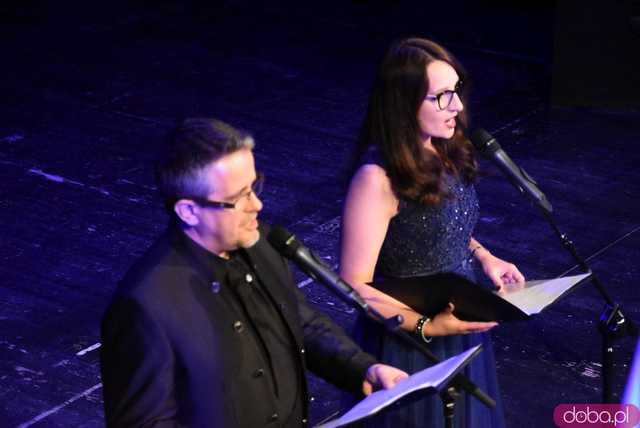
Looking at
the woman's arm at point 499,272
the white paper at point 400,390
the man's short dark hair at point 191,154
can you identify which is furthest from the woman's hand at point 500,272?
the man's short dark hair at point 191,154

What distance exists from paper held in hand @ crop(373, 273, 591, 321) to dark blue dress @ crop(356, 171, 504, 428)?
204 mm

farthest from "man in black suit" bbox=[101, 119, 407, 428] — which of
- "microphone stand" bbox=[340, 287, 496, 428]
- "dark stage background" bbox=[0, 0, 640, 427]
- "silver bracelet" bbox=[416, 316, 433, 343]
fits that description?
"dark stage background" bbox=[0, 0, 640, 427]

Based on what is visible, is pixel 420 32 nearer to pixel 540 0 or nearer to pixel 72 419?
pixel 540 0

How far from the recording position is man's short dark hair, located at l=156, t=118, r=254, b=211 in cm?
288

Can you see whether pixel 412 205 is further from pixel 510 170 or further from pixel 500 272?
pixel 500 272

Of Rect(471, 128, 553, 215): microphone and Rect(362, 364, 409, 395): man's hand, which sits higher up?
Rect(471, 128, 553, 215): microphone

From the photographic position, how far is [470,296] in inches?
134

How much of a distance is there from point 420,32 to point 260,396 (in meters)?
7.88

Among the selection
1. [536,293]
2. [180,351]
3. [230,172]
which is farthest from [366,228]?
[180,351]

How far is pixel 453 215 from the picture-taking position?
12.5 ft

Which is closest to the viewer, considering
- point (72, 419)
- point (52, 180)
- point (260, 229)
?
point (260, 229)

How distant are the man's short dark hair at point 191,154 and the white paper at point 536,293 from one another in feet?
3.36

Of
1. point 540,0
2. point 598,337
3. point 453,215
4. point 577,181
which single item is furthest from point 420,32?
point 453,215

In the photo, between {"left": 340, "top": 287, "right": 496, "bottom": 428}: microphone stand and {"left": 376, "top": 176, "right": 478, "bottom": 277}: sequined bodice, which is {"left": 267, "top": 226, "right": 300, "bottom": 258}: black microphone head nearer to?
{"left": 340, "top": 287, "right": 496, "bottom": 428}: microphone stand
